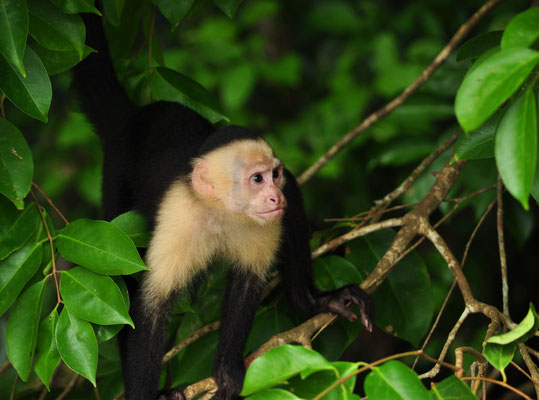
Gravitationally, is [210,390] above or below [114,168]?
below

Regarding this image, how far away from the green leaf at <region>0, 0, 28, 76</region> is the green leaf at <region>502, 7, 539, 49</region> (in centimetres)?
96

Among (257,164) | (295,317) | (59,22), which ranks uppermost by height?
(59,22)

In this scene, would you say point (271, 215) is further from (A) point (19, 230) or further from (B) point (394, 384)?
(B) point (394, 384)

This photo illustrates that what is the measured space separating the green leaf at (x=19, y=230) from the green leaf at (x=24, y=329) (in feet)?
0.35

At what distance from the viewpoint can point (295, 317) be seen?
2.22m

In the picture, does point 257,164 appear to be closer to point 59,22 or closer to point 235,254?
point 235,254

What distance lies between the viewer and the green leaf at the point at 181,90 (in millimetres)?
2201

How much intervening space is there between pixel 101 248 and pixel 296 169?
8.54ft

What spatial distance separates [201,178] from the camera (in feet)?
6.81

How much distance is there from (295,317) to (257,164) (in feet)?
1.85

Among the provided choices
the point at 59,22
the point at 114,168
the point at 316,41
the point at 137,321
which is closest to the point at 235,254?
the point at 137,321

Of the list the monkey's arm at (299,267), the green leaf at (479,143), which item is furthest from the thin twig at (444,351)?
the monkey's arm at (299,267)

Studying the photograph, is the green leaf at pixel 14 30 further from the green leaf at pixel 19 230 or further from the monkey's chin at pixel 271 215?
the monkey's chin at pixel 271 215

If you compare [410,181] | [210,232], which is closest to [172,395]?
[210,232]
